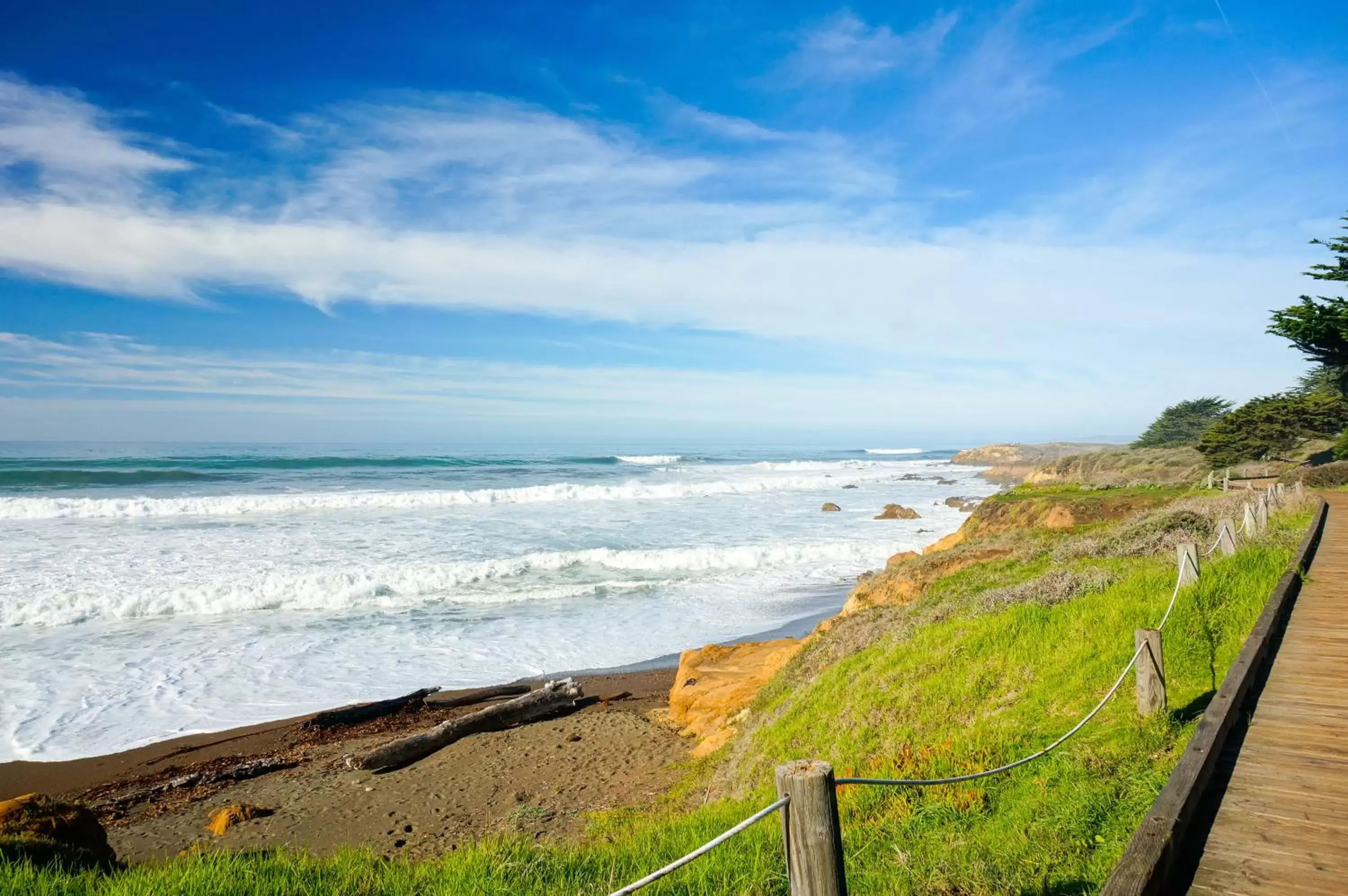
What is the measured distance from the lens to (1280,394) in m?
32.9

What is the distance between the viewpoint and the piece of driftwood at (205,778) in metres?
9.09

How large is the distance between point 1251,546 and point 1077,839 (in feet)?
33.7

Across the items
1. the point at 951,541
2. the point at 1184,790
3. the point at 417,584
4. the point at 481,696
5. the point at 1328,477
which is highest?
the point at 1328,477

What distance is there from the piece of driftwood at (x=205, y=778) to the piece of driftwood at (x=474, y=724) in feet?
3.50

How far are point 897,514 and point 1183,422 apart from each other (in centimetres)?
3950

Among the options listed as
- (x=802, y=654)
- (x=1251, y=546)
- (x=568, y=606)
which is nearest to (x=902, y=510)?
(x=568, y=606)

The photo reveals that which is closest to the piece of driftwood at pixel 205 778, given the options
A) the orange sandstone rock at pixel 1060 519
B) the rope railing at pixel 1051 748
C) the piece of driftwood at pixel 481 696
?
the piece of driftwood at pixel 481 696

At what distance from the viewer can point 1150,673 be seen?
5801 millimetres

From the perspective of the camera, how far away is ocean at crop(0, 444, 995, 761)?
13.4 meters

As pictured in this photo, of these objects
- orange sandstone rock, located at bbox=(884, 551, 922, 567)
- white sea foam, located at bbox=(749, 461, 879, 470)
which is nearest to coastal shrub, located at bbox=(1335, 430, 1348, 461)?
orange sandstone rock, located at bbox=(884, 551, 922, 567)

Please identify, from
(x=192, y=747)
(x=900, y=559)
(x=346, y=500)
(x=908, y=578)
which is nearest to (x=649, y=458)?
(x=346, y=500)

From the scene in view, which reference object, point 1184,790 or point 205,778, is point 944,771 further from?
point 205,778

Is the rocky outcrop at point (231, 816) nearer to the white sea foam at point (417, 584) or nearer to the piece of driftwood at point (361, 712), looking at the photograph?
the piece of driftwood at point (361, 712)

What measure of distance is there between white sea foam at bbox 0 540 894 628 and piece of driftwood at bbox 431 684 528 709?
6.88 metres
